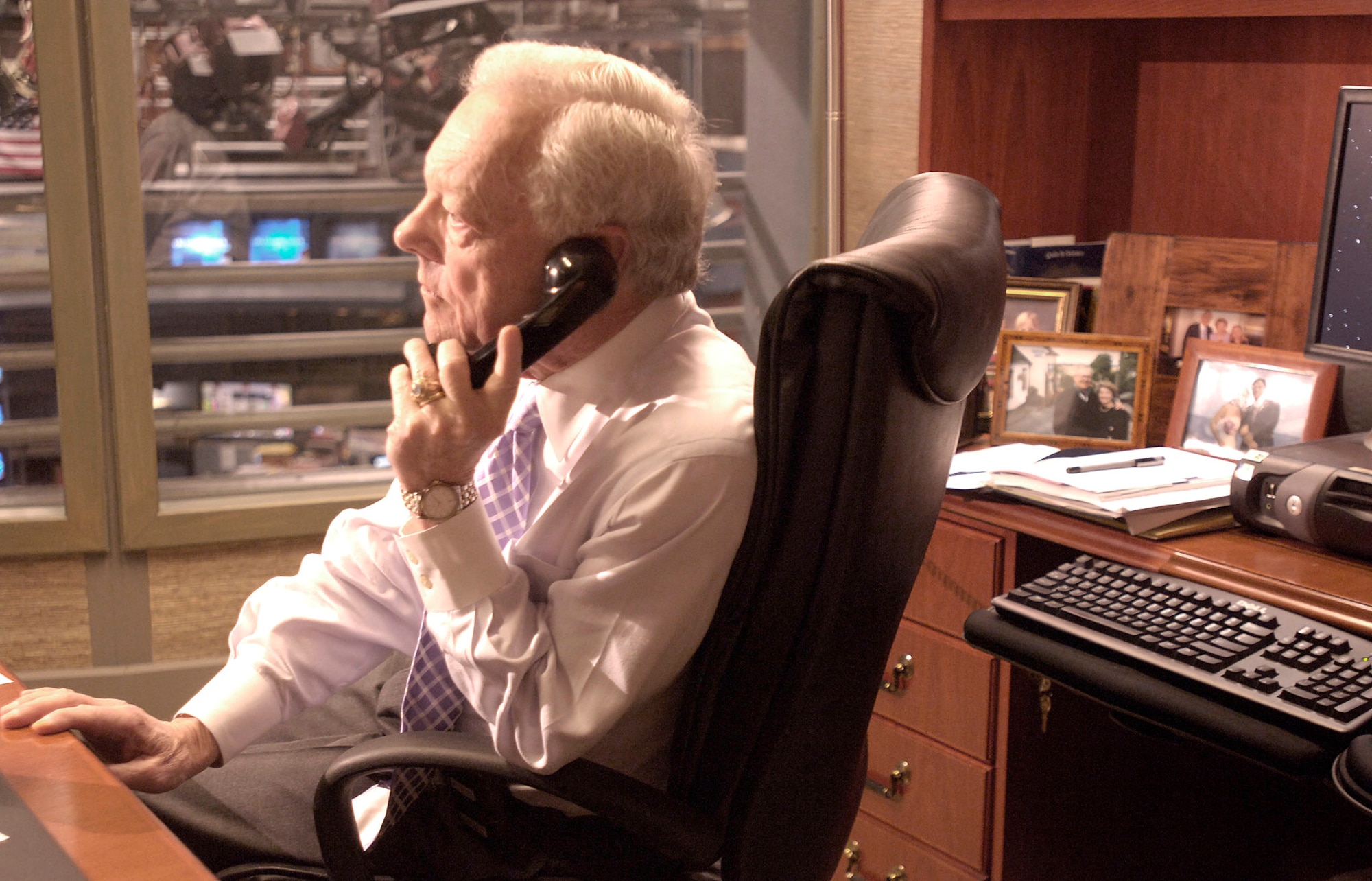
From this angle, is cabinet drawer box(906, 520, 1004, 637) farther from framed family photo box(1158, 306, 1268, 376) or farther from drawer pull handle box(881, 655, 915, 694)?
framed family photo box(1158, 306, 1268, 376)

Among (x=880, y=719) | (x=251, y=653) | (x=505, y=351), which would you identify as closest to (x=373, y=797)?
(x=251, y=653)

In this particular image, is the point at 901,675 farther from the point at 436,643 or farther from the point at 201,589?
the point at 201,589

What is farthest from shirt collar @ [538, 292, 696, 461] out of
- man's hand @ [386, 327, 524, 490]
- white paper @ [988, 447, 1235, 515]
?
white paper @ [988, 447, 1235, 515]

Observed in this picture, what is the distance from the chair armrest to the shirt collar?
0.98ft

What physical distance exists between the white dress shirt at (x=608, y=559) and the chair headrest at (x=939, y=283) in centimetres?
17

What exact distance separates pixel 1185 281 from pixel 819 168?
1157mm

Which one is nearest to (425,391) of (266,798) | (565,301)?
(565,301)

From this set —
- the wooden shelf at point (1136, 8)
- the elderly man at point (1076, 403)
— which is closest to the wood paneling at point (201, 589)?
the elderly man at point (1076, 403)

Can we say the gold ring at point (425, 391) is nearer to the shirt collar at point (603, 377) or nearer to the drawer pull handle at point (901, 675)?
the shirt collar at point (603, 377)

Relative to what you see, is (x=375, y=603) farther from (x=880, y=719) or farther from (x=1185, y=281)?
(x=1185, y=281)

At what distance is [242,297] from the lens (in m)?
2.98

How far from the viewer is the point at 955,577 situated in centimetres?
184

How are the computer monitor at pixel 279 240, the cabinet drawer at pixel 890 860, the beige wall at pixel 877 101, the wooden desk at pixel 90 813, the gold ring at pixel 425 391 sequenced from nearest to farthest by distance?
the wooden desk at pixel 90 813, the gold ring at pixel 425 391, the cabinet drawer at pixel 890 860, the beige wall at pixel 877 101, the computer monitor at pixel 279 240

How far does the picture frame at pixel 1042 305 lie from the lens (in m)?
2.14
